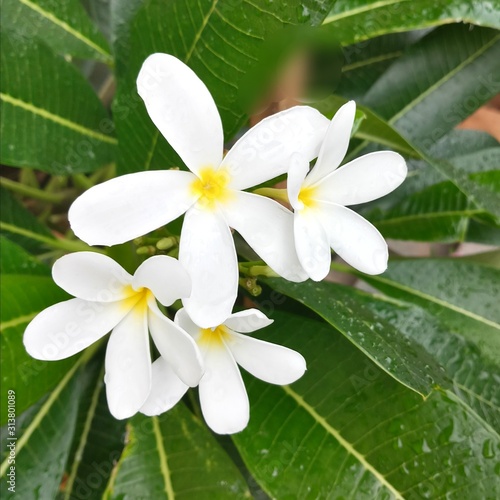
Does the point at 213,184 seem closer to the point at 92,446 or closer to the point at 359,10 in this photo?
the point at 359,10

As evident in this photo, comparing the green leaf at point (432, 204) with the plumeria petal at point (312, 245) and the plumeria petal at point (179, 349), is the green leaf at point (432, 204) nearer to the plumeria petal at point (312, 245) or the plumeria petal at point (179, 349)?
the plumeria petal at point (312, 245)

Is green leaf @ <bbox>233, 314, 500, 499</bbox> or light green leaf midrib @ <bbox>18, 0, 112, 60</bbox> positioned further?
light green leaf midrib @ <bbox>18, 0, 112, 60</bbox>

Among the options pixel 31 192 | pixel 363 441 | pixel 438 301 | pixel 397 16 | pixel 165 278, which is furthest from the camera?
pixel 31 192

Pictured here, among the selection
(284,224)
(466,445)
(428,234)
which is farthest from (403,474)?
(428,234)

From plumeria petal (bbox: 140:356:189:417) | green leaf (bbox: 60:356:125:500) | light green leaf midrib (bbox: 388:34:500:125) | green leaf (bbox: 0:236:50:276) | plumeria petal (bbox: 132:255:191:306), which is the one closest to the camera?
plumeria petal (bbox: 132:255:191:306)

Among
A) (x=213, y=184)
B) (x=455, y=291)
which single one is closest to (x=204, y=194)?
(x=213, y=184)

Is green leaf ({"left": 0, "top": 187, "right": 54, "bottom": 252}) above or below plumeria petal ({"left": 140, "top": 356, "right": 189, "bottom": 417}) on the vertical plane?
above

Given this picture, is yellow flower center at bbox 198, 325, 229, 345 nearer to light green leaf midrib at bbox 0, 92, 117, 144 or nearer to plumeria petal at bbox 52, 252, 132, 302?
plumeria petal at bbox 52, 252, 132, 302

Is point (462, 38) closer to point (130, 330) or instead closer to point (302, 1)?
point (302, 1)

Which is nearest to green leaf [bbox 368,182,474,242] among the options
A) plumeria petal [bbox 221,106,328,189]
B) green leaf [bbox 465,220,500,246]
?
green leaf [bbox 465,220,500,246]
